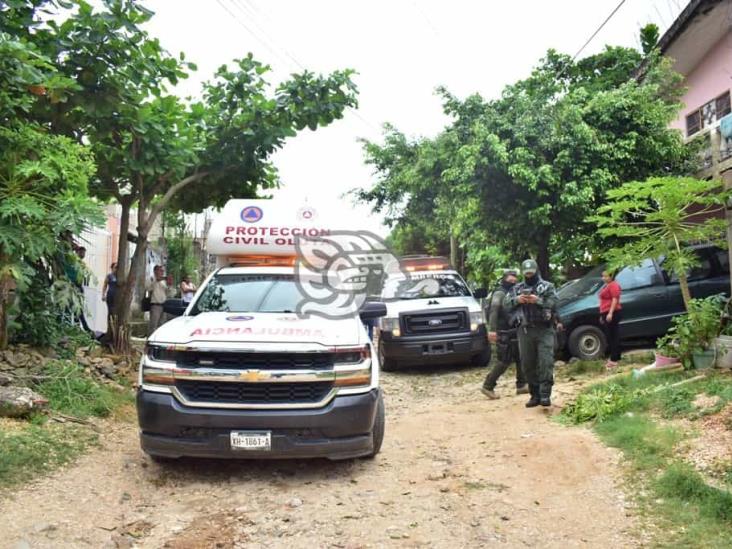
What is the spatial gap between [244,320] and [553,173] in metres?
7.28

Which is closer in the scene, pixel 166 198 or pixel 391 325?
pixel 166 198

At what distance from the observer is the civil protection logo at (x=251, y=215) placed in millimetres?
7704

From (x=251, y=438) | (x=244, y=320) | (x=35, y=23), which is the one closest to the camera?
(x=251, y=438)

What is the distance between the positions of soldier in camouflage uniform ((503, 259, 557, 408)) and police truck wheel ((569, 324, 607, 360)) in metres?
2.97

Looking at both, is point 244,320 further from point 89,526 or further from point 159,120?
point 159,120

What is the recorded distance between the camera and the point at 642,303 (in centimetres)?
1005

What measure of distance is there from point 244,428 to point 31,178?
333cm

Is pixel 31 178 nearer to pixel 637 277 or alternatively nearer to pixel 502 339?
pixel 502 339

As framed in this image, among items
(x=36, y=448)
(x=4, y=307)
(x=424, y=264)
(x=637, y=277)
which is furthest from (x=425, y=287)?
(x=36, y=448)

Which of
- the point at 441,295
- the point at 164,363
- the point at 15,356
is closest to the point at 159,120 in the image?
the point at 15,356

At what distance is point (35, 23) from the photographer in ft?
21.3

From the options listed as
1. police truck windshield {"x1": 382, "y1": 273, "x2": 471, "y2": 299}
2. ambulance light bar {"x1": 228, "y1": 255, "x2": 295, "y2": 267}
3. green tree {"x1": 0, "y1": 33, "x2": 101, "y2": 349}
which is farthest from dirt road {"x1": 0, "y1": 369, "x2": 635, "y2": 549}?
police truck windshield {"x1": 382, "y1": 273, "x2": 471, "y2": 299}

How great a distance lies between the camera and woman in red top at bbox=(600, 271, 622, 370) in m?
9.34

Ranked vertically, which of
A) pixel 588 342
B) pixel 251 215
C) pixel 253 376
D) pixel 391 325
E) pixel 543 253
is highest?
pixel 251 215
